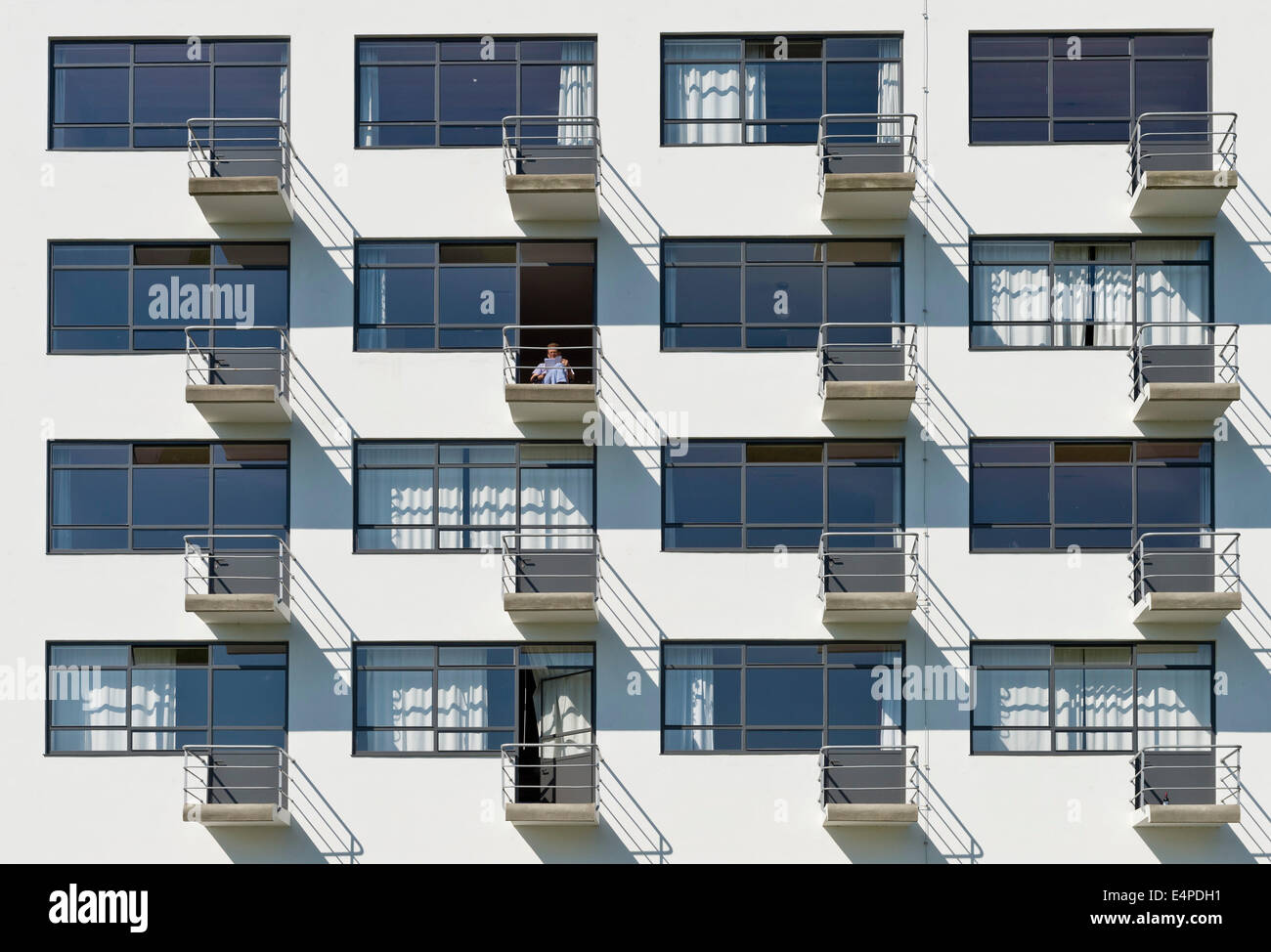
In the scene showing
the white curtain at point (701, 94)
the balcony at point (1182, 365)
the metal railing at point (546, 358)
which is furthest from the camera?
the white curtain at point (701, 94)

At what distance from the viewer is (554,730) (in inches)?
1222

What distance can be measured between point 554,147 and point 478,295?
Answer: 2.82 metres

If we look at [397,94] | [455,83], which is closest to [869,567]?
[455,83]

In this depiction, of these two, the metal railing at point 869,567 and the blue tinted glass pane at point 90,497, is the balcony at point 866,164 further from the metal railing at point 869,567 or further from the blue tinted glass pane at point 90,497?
the blue tinted glass pane at point 90,497

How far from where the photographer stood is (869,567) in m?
31.0

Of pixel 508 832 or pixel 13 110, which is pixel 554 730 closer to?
pixel 508 832

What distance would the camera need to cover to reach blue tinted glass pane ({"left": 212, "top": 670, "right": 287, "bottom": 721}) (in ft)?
102

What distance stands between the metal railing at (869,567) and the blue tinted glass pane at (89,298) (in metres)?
12.5

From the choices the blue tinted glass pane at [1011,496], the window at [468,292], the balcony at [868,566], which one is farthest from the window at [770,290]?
the balcony at [868,566]

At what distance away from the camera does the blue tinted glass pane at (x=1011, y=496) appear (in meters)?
31.5

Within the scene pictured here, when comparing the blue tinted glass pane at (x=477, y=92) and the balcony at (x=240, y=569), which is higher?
the blue tinted glass pane at (x=477, y=92)

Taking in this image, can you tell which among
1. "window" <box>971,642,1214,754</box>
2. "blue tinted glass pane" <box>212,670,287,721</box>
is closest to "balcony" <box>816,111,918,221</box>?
"window" <box>971,642,1214,754</box>

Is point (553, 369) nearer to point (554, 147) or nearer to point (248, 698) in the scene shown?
point (554, 147)
